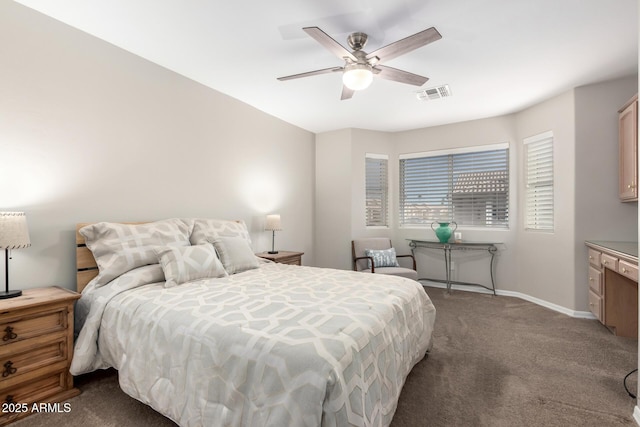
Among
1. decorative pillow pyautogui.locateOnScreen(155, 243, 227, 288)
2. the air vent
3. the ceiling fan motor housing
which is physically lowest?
decorative pillow pyautogui.locateOnScreen(155, 243, 227, 288)

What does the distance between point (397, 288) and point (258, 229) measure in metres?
2.48

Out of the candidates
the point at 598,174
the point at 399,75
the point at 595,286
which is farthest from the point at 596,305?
the point at 399,75

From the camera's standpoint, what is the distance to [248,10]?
7.27 ft

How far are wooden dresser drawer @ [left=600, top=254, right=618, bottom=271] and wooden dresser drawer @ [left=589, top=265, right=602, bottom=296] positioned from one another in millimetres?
187

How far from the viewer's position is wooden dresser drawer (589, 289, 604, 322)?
10.4 feet

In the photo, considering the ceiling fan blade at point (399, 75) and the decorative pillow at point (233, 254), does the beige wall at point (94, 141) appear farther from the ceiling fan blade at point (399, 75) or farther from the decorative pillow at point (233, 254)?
the ceiling fan blade at point (399, 75)

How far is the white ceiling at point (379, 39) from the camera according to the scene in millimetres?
2189

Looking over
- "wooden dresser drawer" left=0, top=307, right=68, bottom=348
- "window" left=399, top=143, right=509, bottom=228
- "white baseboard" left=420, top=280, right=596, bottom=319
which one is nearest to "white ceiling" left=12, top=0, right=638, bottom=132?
"window" left=399, top=143, right=509, bottom=228

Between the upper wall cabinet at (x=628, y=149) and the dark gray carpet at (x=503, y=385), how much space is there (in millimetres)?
1460

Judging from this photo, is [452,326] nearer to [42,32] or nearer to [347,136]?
[347,136]

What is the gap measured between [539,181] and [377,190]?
2349 mm

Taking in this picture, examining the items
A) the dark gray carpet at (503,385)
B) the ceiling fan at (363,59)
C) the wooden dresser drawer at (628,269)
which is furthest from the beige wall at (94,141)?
the wooden dresser drawer at (628,269)

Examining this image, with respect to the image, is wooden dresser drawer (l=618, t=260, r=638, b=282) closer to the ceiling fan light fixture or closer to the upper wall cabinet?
the upper wall cabinet

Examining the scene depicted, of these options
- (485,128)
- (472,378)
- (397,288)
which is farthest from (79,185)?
(485,128)
